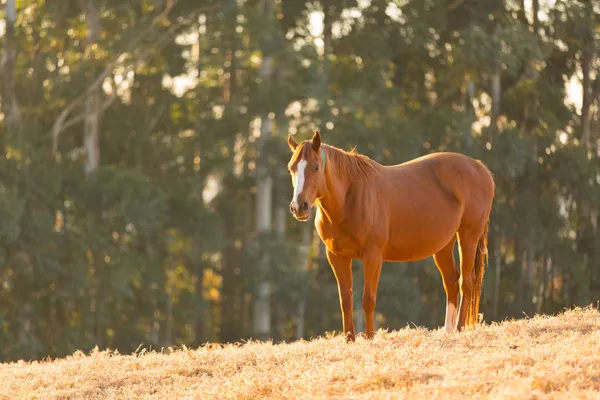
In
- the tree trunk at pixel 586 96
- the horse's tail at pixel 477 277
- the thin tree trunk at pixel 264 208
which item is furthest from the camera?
the tree trunk at pixel 586 96

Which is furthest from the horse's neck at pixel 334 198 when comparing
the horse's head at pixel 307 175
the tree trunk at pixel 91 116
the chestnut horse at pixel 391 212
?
the tree trunk at pixel 91 116

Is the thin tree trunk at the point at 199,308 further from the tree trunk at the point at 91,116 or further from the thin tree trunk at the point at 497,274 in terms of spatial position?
the thin tree trunk at the point at 497,274

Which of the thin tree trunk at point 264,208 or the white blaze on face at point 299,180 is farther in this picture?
the thin tree trunk at point 264,208

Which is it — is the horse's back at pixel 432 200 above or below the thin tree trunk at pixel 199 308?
above

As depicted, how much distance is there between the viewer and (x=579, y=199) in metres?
31.2

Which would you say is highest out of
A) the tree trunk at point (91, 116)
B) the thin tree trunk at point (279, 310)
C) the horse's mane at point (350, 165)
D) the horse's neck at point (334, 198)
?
the horse's mane at point (350, 165)

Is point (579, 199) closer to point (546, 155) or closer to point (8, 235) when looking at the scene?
point (546, 155)

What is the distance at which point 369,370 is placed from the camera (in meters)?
8.55

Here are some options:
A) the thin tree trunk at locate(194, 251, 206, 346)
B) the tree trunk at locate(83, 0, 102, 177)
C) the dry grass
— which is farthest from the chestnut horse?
the thin tree trunk at locate(194, 251, 206, 346)

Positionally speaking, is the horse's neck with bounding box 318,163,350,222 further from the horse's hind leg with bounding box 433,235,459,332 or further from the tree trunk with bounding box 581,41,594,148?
the tree trunk with bounding box 581,41,594,148

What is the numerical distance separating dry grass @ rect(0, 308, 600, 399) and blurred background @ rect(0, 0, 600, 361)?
1735cm

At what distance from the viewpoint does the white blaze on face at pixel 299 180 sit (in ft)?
31.8

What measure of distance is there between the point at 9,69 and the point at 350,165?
21.1m

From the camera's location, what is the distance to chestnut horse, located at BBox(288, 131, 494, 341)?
1030 cm
